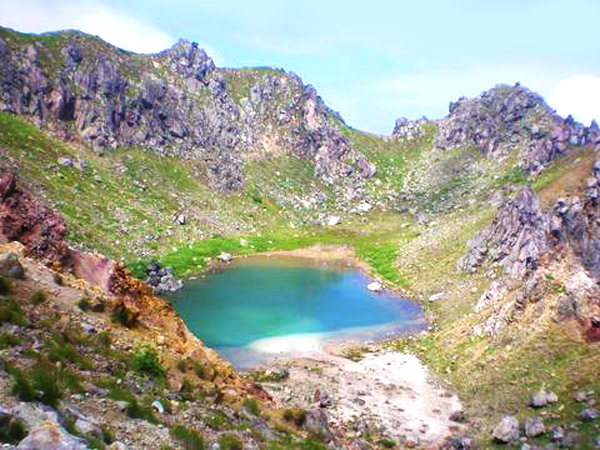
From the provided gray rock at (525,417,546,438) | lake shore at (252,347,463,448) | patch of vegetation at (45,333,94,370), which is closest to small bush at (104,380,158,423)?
patch of vegetation at (45,333,94,370)

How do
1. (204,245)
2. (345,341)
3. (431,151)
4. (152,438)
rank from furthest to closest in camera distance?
Answer: (431,151) < (204,245) < (345,341) < (152,438)

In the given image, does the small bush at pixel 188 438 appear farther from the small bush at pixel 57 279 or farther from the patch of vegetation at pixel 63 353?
the small bush at pixel 57 279

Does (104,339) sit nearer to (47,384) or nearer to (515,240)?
(47,384)

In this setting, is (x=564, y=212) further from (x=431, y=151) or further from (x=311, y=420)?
(x=431, y=151)

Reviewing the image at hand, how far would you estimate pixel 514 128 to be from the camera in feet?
565

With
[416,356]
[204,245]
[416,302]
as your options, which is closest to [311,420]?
[416,356]

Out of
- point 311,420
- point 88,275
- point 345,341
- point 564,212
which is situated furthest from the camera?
point 345,341

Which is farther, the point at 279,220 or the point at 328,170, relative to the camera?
the point at 328,170

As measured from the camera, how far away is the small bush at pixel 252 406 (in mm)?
26123

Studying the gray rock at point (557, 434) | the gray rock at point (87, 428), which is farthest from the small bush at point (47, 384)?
the gray rock at point (557, 434)

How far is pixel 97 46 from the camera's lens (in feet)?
474

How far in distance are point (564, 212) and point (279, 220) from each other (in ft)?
309

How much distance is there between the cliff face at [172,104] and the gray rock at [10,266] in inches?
4200

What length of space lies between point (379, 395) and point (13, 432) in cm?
3801
